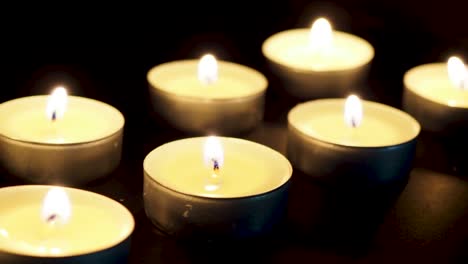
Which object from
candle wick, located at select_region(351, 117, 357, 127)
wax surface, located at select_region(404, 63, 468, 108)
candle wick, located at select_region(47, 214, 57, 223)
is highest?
candle wick, located at select_region(47, 214, 57, 223)

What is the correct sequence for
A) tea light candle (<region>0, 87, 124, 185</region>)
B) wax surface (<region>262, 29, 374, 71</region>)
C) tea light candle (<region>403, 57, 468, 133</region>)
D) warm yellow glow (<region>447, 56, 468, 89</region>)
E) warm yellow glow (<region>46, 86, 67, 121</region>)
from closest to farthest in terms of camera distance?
tea light candle (<region>0, 87, 124, 185</region>), warm yellow glow (<region>46, 86, 67, 121</region>), tea light candle (<region>403, 57, 468, 133</region>), warm yellow glow (<region>447, 56, 468, 89</region>), wax surface (<region>262, 29, 374, 71</region>)

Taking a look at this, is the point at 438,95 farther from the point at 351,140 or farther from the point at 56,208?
the point at 56,208

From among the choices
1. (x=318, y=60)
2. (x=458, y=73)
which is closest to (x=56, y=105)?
(x=318, y=60)

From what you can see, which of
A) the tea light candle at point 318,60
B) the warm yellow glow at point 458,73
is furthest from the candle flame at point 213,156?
the warm yellow glow at point 458,73

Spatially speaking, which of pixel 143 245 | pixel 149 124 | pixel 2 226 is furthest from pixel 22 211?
pixel 149 124

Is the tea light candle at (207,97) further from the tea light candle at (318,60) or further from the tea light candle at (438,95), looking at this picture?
the tea light candle at (438,95)

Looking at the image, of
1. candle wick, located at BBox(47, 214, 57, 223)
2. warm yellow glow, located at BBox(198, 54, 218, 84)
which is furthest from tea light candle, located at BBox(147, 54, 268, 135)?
candle wick, located at BBox(47, 214, 57, 223)

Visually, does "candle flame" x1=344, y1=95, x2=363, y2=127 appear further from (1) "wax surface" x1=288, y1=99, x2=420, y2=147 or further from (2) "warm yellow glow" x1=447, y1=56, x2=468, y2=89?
(2) "warm yellow glow" x1=447, y1=56, x2=468, y2=89
